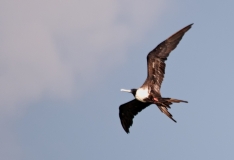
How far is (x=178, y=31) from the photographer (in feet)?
68.8

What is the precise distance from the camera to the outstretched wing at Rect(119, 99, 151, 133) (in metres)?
23.3

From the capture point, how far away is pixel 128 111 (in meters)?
23.4

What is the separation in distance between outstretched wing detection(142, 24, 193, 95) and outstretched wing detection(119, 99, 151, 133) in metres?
1.94

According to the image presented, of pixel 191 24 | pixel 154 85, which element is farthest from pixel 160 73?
pixel 191 24

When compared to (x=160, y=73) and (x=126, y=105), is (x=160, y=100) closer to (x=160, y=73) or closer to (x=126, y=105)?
(x=160, y=73)

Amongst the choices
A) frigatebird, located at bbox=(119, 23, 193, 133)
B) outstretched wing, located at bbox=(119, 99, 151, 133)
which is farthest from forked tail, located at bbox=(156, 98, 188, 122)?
outstretched wing, located at bbox=(119, 99, 151, 133)

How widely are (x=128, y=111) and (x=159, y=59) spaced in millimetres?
3201

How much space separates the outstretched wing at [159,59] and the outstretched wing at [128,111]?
1.94 metres

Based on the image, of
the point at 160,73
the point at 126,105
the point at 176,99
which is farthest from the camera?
the point at 126,105

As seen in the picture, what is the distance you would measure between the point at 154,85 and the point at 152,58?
104cm

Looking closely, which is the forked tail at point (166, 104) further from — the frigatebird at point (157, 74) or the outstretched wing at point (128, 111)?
the outstretched wing at point (128, 111)

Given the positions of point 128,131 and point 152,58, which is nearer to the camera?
point 152,58

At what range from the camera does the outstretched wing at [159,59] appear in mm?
21016

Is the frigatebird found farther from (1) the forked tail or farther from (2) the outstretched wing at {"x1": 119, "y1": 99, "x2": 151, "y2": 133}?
(2) the outstretched wing at {"x1": 119, "y1": 99, "x2": 151, "y2": 133}
